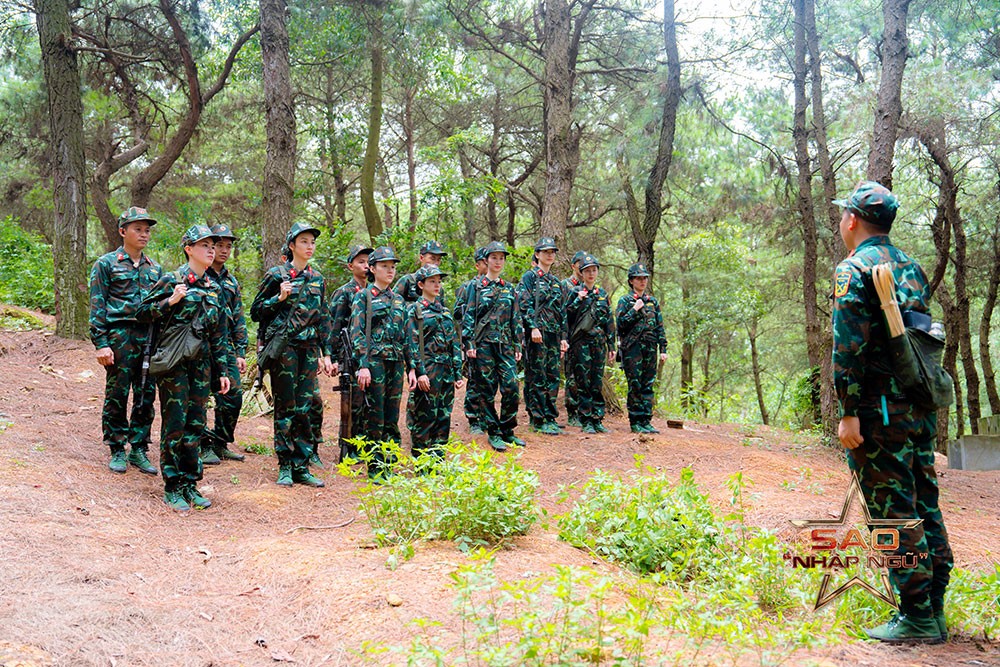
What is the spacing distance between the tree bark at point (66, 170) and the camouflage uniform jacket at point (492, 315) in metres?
6.36

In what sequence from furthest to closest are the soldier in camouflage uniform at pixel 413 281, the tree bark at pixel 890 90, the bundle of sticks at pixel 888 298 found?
the soldier in camouflage uniform at pixel 413 281 < the tree bark at pixel 890 90 < the bundle of sticks at pixel 888 298

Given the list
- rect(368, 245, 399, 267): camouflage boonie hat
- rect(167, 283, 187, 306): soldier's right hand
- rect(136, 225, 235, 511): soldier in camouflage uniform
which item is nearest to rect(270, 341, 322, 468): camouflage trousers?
rect(136, 225, 235, 511): soldier in camouflage uniform

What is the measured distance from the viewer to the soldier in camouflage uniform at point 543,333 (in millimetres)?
9938

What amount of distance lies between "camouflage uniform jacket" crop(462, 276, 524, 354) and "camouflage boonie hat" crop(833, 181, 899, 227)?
5581 mm

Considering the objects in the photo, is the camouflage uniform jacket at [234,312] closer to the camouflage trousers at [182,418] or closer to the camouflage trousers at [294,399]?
the camouflage trousers at [294,399]

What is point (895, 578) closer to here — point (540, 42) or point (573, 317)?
point (573, 317)

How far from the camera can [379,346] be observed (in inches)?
281

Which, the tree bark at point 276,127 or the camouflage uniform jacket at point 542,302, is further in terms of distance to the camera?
the tree bark at point 276,127

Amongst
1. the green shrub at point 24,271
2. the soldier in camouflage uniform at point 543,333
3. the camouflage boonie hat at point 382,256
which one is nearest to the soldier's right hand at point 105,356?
the camouflage boonie hat at point 382,256

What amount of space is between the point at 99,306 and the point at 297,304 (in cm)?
166

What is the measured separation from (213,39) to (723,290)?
15.5 meters

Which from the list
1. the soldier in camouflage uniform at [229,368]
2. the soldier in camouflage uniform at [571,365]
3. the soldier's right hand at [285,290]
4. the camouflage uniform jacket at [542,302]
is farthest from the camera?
the soldier in camouflage uniform at [571,365]

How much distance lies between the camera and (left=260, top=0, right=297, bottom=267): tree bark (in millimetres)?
10188

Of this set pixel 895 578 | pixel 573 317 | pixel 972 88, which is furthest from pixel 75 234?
pixel 972 88
